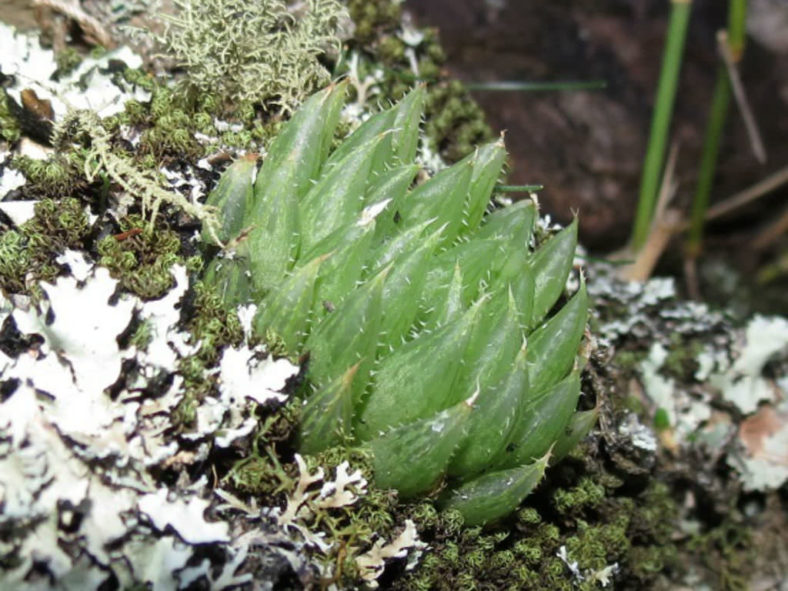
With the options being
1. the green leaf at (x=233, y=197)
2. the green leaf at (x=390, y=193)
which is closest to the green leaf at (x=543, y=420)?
the green leaf at (x=390, y=193)

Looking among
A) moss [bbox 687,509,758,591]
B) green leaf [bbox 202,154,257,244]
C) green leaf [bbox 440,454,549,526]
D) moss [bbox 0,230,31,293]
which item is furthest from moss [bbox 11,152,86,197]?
moss [bbox 687,509,758,591]

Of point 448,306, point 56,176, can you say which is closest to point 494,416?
point 448,306

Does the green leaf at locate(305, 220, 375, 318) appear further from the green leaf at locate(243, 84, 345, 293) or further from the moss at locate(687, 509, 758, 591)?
the moss at locate(687, 509, 758, 591)

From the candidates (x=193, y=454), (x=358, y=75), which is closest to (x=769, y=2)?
(x=358, y=75)

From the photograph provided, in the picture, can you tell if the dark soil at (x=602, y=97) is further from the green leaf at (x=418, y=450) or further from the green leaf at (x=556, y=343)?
the green leaf at (x=418, y=450)

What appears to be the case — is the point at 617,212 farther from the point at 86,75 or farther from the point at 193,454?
the point at 193,454

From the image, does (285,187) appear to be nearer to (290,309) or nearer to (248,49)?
(290,309)
